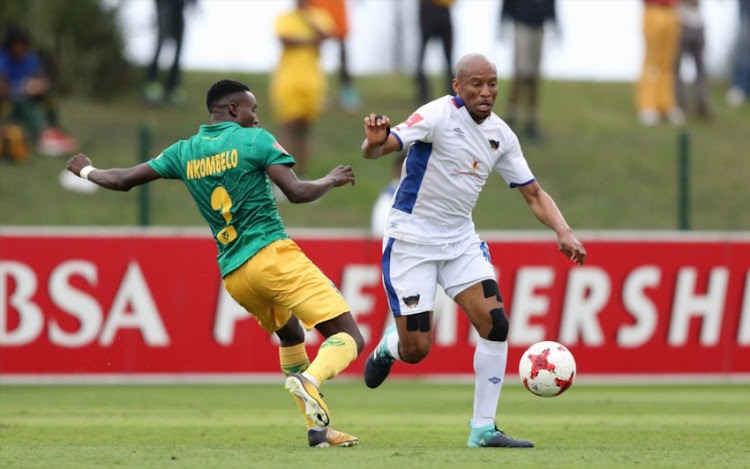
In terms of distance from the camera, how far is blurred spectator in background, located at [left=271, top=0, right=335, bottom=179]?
19.1m

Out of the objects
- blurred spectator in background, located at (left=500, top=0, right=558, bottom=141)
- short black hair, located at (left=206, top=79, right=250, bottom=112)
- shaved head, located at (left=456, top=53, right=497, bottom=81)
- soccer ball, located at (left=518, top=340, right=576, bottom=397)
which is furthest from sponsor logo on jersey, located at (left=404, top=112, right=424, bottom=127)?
blurred spectator in background, located at (left=500, top=0, right=558, bottom=141)

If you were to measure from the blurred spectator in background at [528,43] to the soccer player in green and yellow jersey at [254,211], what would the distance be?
12.3 m

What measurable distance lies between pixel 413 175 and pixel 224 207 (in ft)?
4.31

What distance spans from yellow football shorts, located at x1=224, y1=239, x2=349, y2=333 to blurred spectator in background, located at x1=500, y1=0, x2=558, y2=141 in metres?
12.5

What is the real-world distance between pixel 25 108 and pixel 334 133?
444 centimetres

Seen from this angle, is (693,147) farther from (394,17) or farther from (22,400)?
(22,400)

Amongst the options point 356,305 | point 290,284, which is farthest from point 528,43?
point 290,284

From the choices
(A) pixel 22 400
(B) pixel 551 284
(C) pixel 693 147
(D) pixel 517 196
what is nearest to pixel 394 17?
(C) pixel 693 147

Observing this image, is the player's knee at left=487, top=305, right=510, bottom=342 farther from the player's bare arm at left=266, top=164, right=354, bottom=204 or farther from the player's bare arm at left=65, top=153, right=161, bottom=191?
the player's bare arm at left=65, top=153, right=161, bottom=191

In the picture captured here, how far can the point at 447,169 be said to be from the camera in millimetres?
9195

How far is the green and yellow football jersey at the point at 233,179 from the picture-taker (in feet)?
28.0

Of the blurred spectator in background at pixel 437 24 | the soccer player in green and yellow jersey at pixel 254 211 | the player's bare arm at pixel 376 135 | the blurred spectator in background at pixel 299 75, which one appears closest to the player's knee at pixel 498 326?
the soccer player in green and yellow jersey at pixel 254 211

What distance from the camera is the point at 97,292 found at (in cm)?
1534

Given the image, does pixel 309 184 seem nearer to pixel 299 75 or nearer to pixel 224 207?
pixel 224 207
